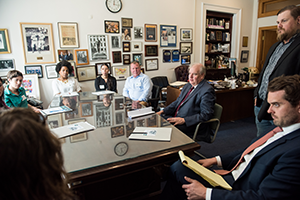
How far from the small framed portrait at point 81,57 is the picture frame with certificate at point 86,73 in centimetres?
12

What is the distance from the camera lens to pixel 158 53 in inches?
218

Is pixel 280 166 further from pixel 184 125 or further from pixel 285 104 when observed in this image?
pixel 184 125

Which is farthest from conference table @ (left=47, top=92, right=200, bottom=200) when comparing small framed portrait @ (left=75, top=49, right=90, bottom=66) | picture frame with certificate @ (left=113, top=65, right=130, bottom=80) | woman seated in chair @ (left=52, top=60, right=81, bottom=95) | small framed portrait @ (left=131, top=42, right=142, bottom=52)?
small framed portrait @ (left=131, top=42, right=142, bottom=52)

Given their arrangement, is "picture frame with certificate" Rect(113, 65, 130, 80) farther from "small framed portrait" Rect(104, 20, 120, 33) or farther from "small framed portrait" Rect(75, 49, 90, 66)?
"small framed portrait" Rect(104, 20, 120, 33)

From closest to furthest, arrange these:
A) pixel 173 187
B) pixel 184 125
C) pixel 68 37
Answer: pixel 173 187 < pixel 184 125 < pixel 68 37

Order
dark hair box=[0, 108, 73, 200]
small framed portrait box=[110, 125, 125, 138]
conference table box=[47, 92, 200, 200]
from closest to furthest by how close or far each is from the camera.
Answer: dark hair box=[0, 108, 73, 200], conference table box=[47, 92, 200, 200], small framed portrait box=[110, 125, 125, 138]

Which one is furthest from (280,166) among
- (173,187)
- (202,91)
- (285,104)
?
(202,91)

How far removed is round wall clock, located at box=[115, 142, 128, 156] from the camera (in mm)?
1214

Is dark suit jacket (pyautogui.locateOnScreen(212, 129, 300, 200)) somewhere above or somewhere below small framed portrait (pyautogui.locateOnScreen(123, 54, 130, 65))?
below

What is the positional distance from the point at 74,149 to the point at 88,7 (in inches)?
166

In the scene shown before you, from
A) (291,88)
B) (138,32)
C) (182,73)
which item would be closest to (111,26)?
(138,32)

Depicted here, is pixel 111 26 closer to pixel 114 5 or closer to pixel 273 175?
pixel 114 5

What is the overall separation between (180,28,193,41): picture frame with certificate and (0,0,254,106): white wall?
0.12 m

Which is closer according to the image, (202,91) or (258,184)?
(258,184)
